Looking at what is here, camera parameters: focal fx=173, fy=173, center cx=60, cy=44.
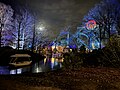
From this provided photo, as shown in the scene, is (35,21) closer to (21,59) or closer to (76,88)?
(21,59)

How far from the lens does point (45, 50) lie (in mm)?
60875

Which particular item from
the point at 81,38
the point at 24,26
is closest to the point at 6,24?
the point at 24,26

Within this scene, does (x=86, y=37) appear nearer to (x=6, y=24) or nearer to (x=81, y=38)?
(x=81, y=38)

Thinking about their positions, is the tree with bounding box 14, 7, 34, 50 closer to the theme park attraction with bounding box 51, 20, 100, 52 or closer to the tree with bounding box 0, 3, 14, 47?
the tree with bounding box 0, 3, 14, 47

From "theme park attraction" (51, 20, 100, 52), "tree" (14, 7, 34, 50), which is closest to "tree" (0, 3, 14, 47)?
"tree" (14, 7, 34, 50)

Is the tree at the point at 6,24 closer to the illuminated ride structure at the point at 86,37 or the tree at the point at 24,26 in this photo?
the tree at the point at 24,26

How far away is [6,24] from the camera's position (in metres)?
39.0

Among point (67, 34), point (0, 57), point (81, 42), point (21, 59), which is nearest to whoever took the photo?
point (21, 59)

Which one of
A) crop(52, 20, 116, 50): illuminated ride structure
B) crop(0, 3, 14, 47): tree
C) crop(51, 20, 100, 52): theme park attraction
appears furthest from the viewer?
crop(51, 20, 100, 52): theme park attraction

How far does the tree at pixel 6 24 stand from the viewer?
38344 millimetres

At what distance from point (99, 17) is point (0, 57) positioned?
23463 millimetres

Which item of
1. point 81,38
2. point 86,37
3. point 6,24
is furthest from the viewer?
point 81,38

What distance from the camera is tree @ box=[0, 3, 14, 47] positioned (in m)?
38.3

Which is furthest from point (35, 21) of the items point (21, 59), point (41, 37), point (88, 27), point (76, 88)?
point (76, 88)
